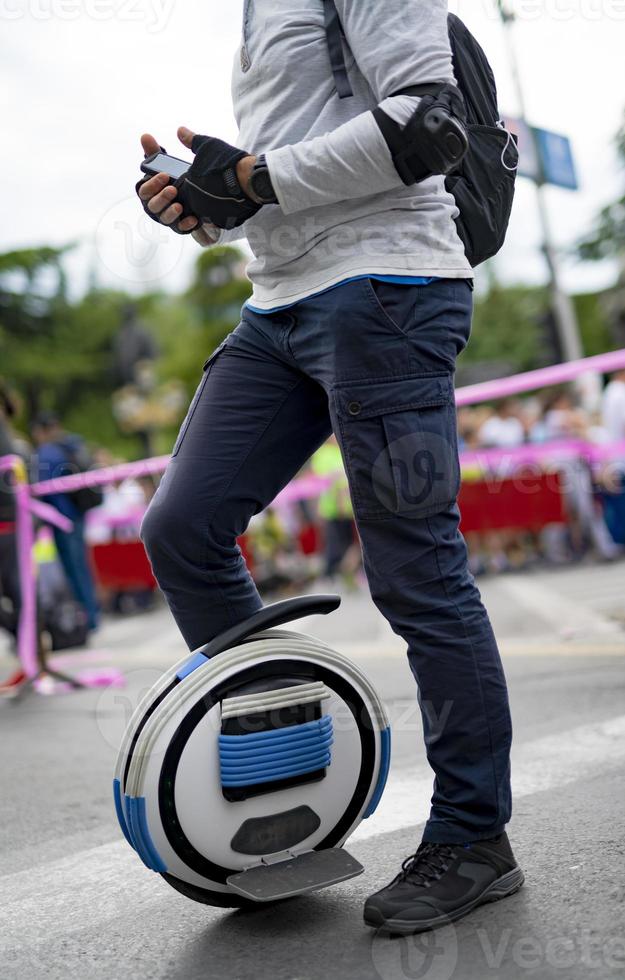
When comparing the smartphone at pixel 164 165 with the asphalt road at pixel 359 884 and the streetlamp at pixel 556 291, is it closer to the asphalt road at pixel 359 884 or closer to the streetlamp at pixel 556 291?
the asphalt road at pixel 359 884

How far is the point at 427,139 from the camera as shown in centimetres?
215

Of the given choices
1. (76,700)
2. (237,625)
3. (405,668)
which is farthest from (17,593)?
(237,625)

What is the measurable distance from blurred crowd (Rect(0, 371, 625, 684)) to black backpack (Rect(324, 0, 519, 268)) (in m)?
6.36

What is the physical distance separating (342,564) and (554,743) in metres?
9.29

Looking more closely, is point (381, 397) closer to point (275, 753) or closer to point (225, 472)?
Answer: point (225, 472)

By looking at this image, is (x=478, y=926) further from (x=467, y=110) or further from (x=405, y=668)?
(x=405, y=668)

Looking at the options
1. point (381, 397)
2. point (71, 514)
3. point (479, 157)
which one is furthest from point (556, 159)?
point (381, 397)

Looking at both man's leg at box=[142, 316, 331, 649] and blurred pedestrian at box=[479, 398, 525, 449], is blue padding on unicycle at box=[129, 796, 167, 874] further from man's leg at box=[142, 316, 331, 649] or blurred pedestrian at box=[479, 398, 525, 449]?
blurred pedestrian at box=[479, 398, 525, 449]

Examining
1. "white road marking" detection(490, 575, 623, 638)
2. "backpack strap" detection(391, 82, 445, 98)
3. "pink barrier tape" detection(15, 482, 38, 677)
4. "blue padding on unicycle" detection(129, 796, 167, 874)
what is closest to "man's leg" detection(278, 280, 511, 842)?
"backpack strap" detection(391, 82, 445, 98)

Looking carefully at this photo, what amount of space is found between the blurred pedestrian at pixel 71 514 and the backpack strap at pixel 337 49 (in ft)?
21.6

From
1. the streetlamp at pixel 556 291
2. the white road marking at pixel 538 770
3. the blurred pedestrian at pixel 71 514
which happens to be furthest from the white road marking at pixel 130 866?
the streetlamp at pixel 556 291

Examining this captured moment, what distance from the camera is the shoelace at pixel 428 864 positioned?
7.47 feet

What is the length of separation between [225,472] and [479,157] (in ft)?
2.70

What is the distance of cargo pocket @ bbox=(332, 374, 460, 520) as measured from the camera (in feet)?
7.45
